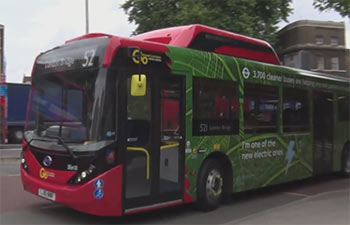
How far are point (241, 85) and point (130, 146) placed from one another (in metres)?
3.09

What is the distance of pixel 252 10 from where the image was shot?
2311 cm

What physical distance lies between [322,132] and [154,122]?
6.17 meters

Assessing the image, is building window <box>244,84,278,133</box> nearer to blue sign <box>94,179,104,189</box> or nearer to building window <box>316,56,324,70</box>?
blue sign <box>94,179,104,189</box>

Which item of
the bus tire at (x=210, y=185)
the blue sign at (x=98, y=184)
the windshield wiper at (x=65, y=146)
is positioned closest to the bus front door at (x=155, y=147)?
the blue sign at (x=98, y=184)

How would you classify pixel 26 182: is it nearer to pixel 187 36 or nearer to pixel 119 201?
pixel 119 201

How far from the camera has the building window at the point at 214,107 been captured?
314 inches

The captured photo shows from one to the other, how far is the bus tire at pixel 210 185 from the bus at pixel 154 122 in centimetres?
2

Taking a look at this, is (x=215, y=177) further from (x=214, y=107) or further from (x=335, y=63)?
(x=335, y=63)

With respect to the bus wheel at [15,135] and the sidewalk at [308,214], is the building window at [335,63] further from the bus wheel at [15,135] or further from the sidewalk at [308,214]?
the sidewalk at [308,214]

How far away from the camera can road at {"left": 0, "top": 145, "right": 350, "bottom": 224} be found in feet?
24.0

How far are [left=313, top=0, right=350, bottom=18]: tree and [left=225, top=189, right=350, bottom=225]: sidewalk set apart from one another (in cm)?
442

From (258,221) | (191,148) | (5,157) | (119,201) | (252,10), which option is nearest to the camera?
(119,201)

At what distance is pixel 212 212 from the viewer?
8.19 m

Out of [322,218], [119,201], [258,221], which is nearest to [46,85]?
[119,201]
